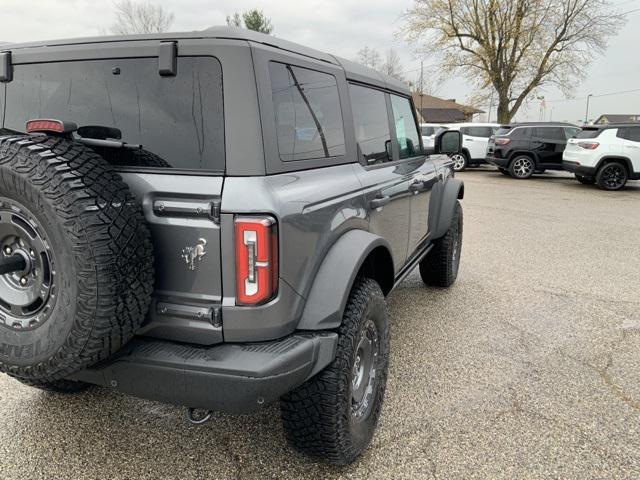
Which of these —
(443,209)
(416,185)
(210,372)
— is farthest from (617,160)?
(210,372)

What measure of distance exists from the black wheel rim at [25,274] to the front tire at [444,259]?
3.43 metres

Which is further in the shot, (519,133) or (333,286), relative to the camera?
(519,133)

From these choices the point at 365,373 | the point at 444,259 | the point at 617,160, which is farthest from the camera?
the point at 617,160

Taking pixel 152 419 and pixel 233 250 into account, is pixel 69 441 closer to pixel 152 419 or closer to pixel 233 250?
pixel 152 419

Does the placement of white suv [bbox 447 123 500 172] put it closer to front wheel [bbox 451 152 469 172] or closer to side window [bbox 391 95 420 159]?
front wheel [bbox 451 152 469 172]

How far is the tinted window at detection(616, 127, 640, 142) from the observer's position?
39.0 feet

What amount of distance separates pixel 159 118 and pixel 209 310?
2.47 feet

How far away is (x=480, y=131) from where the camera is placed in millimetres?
16969

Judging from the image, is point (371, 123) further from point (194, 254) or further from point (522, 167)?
point (522, 167)

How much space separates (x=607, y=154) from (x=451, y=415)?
12105mm

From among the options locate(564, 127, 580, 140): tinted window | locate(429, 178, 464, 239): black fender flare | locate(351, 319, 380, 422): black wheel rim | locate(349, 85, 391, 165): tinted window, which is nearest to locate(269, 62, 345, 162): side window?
locate(349, 85, 391, 165): tinted window

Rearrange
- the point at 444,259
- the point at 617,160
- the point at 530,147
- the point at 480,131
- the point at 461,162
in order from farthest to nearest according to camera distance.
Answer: the point at 480,131, the point at 461,162, the point at 530,147, the point at 617,160, the point at 444,259

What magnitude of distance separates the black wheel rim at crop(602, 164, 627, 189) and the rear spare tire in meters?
13.7

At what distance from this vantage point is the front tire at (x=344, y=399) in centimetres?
193
